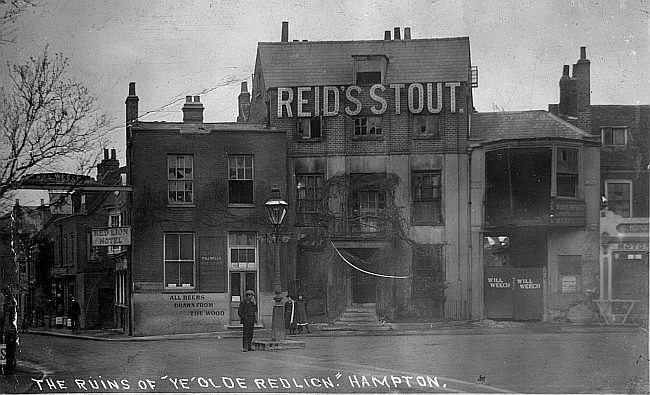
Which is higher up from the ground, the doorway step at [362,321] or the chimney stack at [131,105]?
the chimney stack at [131,105]

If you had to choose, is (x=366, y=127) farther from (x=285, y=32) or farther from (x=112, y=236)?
(x=112, y=236)

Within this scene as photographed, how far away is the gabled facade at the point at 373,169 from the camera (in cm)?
836

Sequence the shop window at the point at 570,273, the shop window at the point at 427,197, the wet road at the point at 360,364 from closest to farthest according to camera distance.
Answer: the wet road at the point at 360,364
the shop window at the point at 570,273
the shop window at the point at 427,197

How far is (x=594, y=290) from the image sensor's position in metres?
8.29

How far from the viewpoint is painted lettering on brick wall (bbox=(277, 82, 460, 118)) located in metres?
8.35

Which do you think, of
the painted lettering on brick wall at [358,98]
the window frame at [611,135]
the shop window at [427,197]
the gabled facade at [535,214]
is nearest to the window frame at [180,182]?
the painted lettering on brick wall at [358,98]

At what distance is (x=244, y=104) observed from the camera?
835 centimetres

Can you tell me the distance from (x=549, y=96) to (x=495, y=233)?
3.87 ft

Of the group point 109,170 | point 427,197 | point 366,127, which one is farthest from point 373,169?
point 109,170

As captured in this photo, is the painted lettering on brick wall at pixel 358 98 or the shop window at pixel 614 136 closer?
the shop window at pixel 614 136

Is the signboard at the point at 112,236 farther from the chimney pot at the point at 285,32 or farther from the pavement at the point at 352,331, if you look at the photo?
the chimney pot at the point at 285,32

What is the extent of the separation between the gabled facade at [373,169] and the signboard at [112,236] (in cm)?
138

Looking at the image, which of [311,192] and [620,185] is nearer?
[620,185]

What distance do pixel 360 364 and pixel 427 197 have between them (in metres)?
1.45
